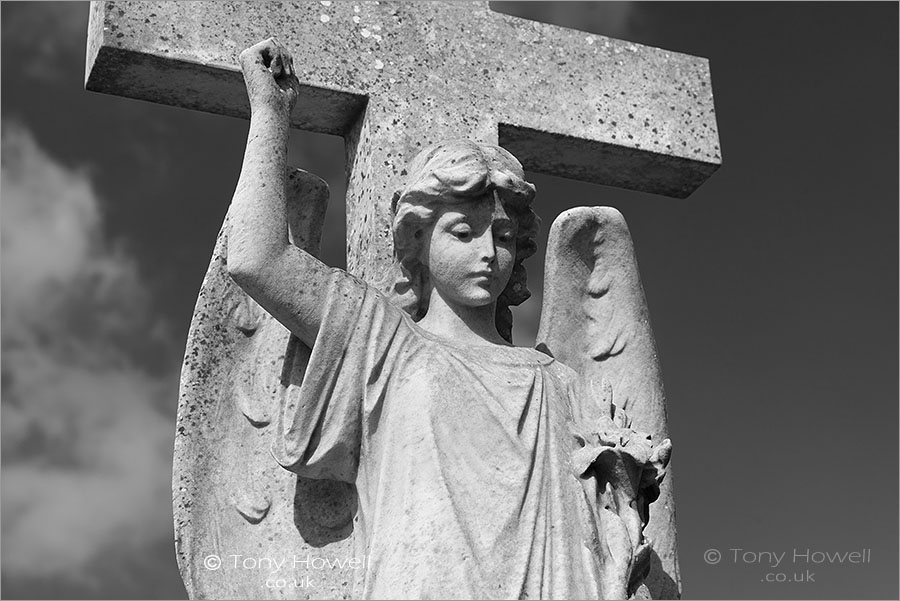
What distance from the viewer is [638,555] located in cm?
415

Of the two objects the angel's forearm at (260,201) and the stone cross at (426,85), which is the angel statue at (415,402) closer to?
the angel's forearm at (260,201)

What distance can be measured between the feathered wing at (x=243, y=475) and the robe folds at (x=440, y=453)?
0.17 meters

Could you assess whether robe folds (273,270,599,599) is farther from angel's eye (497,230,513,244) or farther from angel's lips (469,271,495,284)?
angel's eye (497,230,513,244)

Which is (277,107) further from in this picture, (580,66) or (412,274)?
(580,66)

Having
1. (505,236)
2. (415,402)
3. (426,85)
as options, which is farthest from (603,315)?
(426,85)

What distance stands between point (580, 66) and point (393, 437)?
6.91ft

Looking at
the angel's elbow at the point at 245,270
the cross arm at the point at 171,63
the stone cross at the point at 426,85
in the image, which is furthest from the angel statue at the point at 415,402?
the cross arm at the point at 171,63

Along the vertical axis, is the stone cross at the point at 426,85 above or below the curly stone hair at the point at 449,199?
above

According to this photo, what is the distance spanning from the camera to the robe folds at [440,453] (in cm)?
398

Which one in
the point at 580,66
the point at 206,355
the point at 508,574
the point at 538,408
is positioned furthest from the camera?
the point at 580,66

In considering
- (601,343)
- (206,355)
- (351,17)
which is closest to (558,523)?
(601,343)

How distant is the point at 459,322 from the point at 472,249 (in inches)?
9.2

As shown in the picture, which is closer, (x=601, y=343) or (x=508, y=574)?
(x=508, y=574)

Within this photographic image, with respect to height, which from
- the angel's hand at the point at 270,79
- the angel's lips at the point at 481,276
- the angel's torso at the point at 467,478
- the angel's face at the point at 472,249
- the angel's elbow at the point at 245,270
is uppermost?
the angel's hand at the point at 270,79
